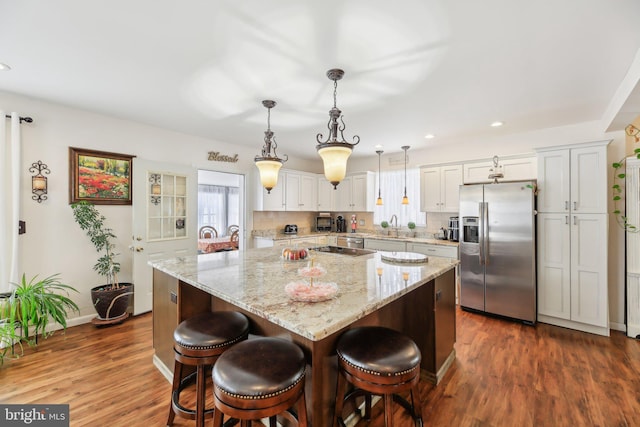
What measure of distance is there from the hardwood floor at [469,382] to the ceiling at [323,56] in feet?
8.28

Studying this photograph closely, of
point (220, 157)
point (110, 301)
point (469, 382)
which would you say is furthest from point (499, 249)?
point (110, 301)

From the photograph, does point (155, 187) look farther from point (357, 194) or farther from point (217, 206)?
point (217, 206)

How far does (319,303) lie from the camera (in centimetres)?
139

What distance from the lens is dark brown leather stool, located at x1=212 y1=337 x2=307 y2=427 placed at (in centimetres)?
112

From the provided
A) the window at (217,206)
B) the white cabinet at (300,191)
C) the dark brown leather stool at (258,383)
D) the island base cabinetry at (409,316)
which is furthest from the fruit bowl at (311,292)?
the window at (217,206)

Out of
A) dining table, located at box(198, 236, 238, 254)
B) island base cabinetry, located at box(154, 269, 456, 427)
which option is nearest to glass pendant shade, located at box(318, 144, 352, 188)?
island base cabinetry, located at box(154, 269, 456, 427)

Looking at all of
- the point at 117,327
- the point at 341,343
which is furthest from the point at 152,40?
the point at 117,327

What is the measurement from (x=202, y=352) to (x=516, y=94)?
3.44 meters

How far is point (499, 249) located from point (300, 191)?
350cm

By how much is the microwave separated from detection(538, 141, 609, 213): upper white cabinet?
3778 millimetres

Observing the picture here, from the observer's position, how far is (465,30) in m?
1.74

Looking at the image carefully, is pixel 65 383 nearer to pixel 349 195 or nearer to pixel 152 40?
pixel 152 40

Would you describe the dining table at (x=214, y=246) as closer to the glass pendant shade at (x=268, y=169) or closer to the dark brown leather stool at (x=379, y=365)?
the glass pendant shade at (x=268, y=169)

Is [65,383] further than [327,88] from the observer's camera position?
No
